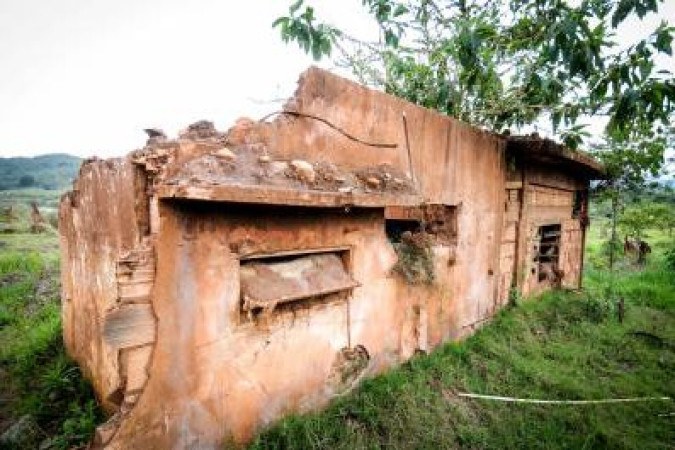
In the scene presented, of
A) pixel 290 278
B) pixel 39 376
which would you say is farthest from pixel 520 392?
pixel 39 376

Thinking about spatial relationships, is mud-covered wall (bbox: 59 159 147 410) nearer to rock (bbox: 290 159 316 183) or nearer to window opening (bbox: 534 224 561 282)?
rock (bbox: 290 159 316 183)

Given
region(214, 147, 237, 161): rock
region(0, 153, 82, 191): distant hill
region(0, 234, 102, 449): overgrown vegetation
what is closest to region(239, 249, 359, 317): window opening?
region(214, 147, 237, 161): rock

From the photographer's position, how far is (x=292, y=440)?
303cm

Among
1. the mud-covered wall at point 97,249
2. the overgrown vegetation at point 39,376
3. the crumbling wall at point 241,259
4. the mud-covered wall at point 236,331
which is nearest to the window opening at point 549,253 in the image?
the crumbling wall at point 241,259

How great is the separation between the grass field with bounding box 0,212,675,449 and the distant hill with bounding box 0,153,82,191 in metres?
35.2

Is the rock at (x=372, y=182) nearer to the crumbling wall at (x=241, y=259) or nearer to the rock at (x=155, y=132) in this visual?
the crumbling wall at (x=241, y=259)

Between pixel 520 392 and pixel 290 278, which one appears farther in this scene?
pixel 520 392

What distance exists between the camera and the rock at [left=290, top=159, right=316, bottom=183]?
10.00 feet

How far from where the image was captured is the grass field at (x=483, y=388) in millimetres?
3430

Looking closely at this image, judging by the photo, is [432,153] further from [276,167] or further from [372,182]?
[276,167]

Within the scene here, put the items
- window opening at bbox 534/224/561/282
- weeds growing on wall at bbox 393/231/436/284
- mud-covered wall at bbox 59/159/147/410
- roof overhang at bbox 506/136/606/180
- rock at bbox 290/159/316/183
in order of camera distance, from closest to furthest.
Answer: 1. mud-covered wall at bbox 59/159/147/410
2. rock at bbox 290/159/316/183
3. weeds growing on wall at bbox 393/231/436/284
4. roof overhang at bbox 506/136/606/180
5. window opening at bbox 534/224/561/282

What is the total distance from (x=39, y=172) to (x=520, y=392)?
158 feet

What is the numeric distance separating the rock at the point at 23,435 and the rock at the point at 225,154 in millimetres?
2812

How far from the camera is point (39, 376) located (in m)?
4.46
